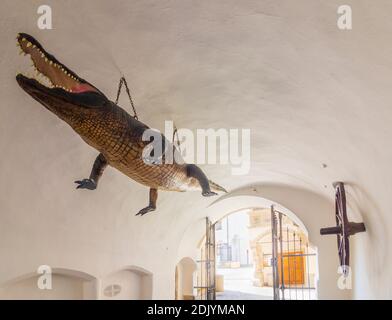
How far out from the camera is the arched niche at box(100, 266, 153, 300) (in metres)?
6.41

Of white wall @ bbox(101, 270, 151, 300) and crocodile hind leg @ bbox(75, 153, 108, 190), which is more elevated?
crocodile hind leg @ bbox(75, 153, 108, 190)

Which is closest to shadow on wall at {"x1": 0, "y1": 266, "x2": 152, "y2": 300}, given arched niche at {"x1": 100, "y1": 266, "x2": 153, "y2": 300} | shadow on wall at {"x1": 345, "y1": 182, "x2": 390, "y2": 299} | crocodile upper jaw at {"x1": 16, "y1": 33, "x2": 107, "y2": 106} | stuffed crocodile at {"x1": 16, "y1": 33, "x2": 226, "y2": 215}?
arched niche at {"x1": 100, "y1": 266, "x2": 153, "y2": 300}

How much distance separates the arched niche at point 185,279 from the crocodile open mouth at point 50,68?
943cm

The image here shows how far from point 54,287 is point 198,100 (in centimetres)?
285

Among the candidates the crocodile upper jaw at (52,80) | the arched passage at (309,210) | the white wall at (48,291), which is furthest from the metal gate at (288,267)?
the crocodile upper jaw at (52,80)

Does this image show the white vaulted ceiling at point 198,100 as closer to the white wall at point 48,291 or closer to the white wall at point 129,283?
the white wall at point 48,291

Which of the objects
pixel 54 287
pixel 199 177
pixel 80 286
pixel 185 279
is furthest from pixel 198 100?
pixel 185 279

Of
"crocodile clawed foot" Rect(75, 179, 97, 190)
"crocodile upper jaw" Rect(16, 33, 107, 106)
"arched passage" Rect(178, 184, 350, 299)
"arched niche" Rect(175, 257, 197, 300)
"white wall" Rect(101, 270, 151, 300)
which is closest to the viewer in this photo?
"crocodile upper jaw" Rect(16, 33, 107, 106)

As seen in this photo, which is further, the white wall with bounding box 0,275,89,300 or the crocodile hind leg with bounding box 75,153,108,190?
the white wall with bounding box 0,275,89,300

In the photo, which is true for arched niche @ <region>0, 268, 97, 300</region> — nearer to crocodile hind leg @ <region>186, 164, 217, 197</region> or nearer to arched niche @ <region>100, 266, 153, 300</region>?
arched niche @ <region>100, 266, 153, 300</region>

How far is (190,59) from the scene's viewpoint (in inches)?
140

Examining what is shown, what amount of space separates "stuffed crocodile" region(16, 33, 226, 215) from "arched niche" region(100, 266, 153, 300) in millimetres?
3208

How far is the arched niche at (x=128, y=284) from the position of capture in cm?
641
